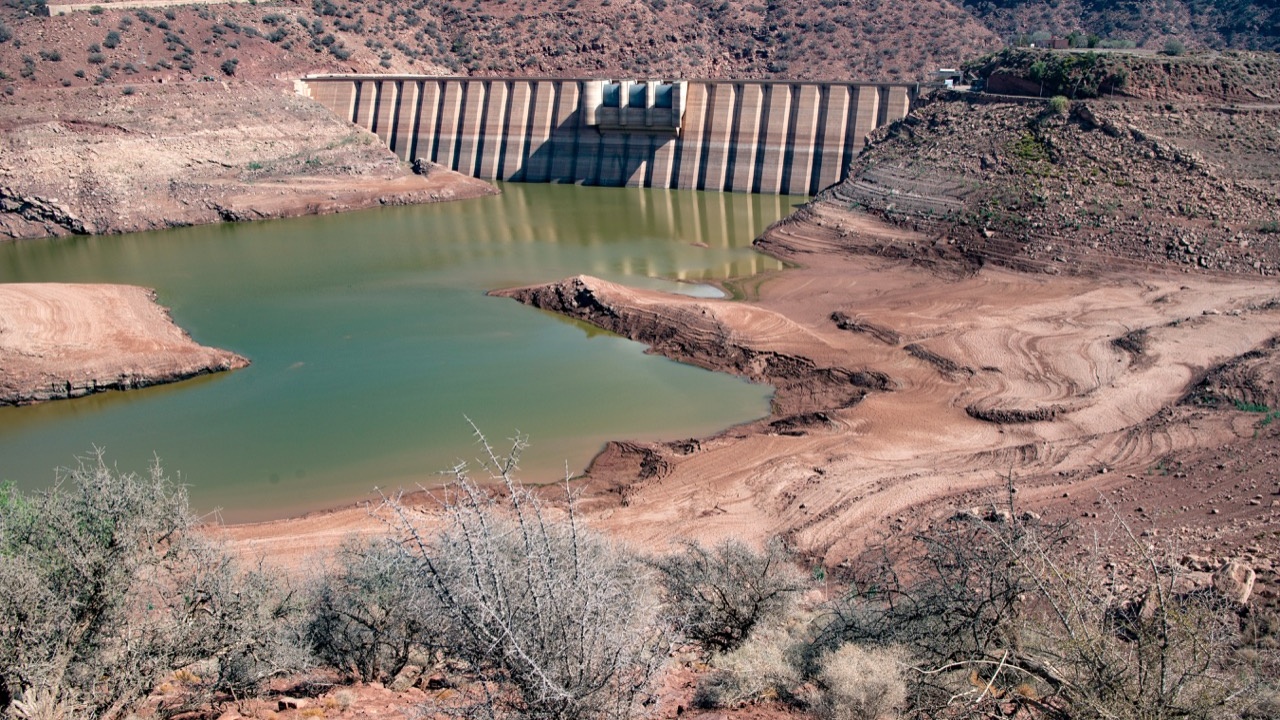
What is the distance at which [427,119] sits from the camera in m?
57.8

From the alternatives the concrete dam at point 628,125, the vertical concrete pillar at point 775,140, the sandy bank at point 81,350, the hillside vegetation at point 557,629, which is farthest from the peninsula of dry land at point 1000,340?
the sandy bank at point 81,350

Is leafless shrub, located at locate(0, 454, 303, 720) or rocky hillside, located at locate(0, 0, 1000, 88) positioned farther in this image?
rocky hillside, located at locate(0, 0, 1000, 88)

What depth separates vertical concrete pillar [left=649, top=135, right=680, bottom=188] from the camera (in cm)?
5297

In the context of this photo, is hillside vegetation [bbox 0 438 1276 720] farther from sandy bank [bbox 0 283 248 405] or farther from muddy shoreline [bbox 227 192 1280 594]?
sandy bank [bbox 0 283 248 405]

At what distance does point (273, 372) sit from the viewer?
26656 millimetres

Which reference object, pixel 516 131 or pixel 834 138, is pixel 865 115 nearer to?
pixel 834 138

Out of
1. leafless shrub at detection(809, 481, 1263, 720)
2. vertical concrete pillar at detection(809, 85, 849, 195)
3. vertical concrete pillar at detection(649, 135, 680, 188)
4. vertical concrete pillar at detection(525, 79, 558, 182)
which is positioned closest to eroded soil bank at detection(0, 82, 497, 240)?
vertical concrete pillar at detection(525, 79, 558, 182)

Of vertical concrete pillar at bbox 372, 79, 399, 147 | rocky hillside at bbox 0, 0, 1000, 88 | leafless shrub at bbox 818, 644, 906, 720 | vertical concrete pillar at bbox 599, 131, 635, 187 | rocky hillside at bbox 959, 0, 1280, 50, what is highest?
rocky hillside at bbox 959, 0, 1280, 50

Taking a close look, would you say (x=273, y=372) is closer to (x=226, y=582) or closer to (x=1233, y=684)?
(x=226, y=582)

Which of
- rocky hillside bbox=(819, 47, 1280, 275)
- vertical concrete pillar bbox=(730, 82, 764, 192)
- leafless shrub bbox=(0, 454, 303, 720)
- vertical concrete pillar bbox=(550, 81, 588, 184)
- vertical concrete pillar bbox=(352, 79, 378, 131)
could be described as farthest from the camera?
vertical concrete pillar bbox=(352, 79, 378, 131)

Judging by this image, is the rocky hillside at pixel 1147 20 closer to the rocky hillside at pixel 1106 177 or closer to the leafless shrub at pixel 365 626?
the rocky hillside at pixel 1106 177

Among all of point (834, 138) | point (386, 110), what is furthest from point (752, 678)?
point (386, 110)

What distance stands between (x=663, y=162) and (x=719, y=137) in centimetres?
325

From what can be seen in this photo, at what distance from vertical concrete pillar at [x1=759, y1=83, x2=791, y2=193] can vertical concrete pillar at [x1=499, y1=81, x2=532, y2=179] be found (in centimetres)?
1375
